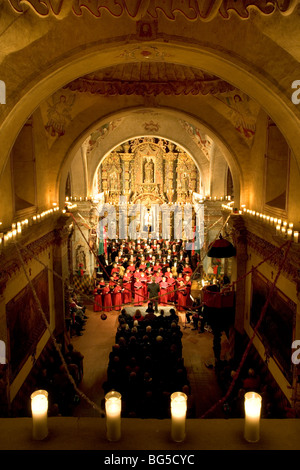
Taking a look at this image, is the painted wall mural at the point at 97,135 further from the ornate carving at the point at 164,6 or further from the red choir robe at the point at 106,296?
the ornate carving at the point at 164,6

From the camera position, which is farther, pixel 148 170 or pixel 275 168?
pixel 148 170

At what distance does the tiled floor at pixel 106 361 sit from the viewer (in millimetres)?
10492

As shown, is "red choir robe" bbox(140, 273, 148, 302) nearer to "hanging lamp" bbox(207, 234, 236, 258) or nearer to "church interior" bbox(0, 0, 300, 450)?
"church interior" bbox(0, 0, 300, 450)

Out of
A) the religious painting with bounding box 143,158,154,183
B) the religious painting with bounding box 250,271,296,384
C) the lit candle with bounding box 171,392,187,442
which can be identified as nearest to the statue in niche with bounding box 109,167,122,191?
the religious painting with bounding box 143,158,154,183

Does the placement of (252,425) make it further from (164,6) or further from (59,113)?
(59,113)

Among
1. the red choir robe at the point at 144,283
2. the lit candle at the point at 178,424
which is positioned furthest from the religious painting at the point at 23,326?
the red choir robe at the point at 144,283

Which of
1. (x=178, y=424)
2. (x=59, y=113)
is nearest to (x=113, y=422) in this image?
(x=178, y=424)

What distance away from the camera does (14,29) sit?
19.3 feet

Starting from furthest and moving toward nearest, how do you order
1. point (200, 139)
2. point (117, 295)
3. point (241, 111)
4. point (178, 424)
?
point (200, 139) → point (117, 295) → point (241, 111) → point (178, 424)

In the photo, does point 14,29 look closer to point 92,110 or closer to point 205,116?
point 92,110

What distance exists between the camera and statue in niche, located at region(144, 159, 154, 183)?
29.8m

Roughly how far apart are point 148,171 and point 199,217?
11.3 metres

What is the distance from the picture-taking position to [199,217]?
64.3 feet

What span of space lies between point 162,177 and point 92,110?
17.4 metres
